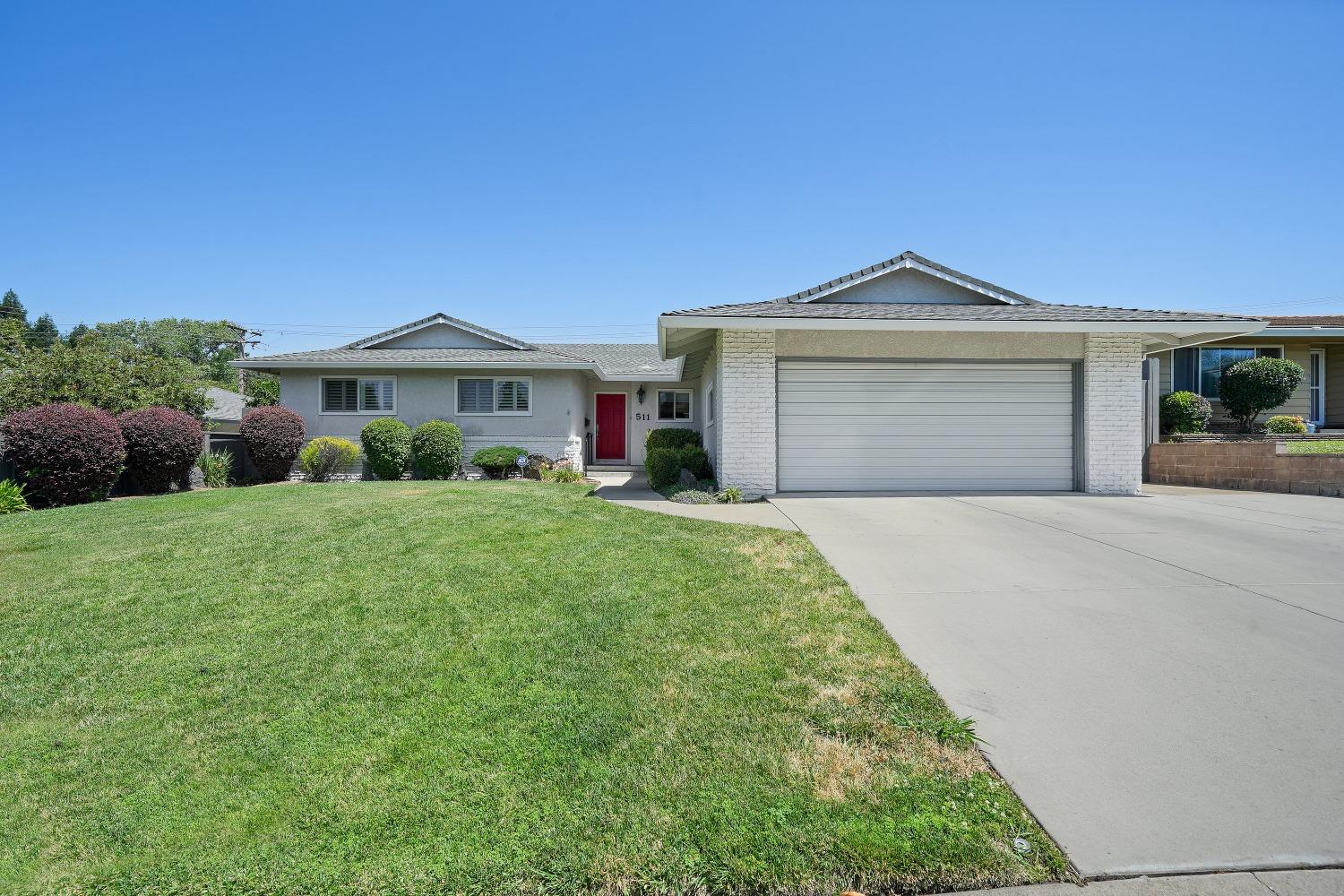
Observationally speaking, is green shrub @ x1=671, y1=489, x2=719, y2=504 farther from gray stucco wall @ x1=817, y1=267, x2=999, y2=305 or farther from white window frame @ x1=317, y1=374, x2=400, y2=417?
white window frame @ x1=317, y1=374, x2=400, y2=417

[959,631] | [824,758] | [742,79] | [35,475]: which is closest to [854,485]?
[959,631]

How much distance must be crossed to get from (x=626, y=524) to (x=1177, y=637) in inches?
208

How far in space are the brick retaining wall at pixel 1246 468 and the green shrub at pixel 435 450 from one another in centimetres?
1622

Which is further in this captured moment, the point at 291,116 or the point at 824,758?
the point at 291,116

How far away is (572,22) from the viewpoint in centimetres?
1012

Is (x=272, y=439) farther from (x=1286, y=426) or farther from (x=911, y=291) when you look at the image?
(x=1286, y=426)

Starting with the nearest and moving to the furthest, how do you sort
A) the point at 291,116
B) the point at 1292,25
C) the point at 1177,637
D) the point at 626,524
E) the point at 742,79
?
the point at 1177,637
the point at 626,524
the point at 1292,25
the point at 742,79
the point at 291,116

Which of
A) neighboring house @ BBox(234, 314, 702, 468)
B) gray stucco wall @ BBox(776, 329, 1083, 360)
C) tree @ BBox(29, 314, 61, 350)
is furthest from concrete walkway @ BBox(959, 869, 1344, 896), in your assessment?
tree @ BBox(29, 314, 61, 350)

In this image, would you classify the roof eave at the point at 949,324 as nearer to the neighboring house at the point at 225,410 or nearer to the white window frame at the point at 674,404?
the white window frame at the point at 674,404

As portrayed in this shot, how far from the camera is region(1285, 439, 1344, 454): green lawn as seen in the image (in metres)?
11.6

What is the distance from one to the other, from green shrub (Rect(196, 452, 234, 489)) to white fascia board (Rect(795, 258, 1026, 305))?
13.2 meters

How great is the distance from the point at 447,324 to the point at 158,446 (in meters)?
7.52

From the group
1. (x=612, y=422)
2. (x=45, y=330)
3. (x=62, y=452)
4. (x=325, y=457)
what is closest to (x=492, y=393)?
(x=325, y=457)

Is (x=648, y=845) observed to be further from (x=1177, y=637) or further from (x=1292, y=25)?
(x=1292, y=25)
